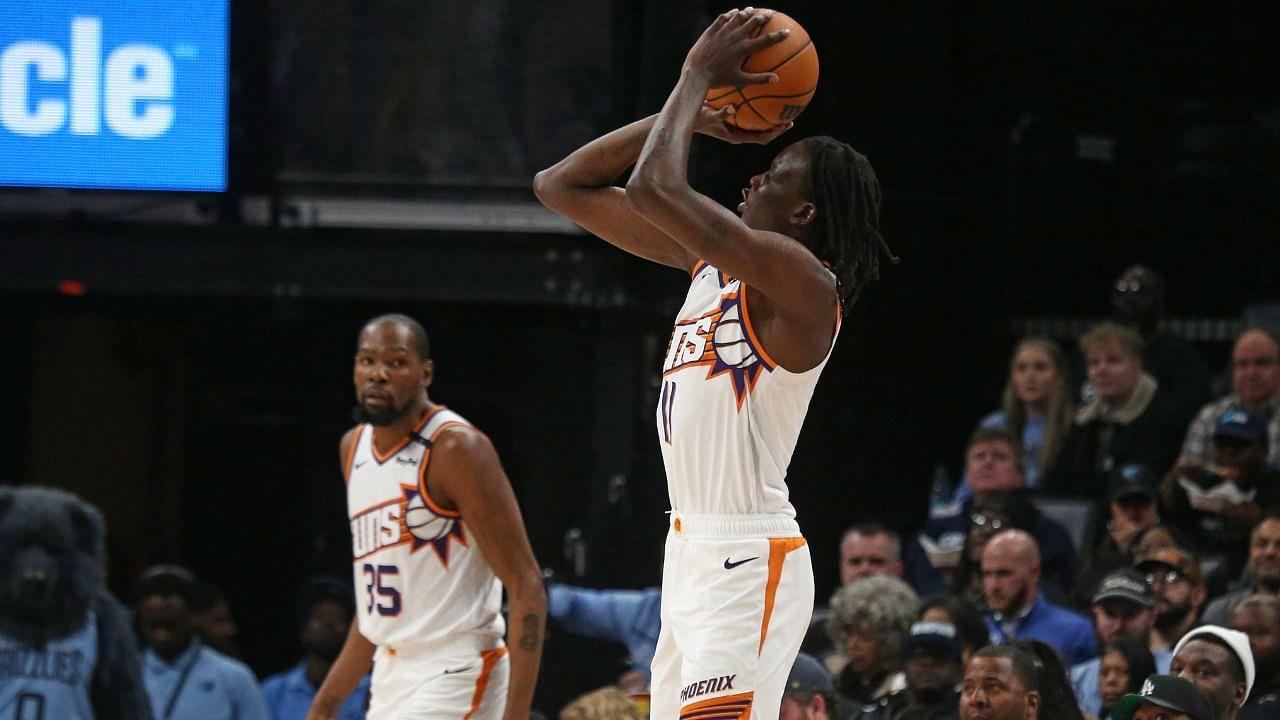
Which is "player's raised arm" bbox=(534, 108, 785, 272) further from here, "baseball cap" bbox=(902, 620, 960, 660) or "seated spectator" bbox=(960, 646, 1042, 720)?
"baseball cap" bbox=(902, 620, 960, 660)

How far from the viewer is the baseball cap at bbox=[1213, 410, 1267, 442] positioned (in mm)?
8320

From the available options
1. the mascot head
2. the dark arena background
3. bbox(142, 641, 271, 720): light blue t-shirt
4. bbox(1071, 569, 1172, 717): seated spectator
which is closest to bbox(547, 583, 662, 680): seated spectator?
the dark arena background

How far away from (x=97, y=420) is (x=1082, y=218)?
655cm

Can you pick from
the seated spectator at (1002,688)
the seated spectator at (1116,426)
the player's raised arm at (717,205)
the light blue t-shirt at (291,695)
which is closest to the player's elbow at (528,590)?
the seated spectator at (1002,688)

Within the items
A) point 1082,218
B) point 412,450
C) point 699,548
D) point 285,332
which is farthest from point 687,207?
point 285,332

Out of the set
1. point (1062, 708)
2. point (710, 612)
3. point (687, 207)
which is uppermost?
point (687, 207)

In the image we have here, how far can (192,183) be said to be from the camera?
9594 millimetres

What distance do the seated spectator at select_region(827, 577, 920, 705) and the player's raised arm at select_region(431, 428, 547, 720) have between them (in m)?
2.02

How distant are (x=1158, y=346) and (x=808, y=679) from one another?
13.5 feet

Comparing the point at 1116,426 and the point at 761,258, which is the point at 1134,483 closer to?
the point at 1116,426

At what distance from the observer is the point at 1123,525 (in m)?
8.37

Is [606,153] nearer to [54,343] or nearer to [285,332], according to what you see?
[285,332]

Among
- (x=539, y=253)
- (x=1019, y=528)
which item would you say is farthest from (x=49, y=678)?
(x=1019, y=528)

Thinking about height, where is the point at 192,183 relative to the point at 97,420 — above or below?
above
